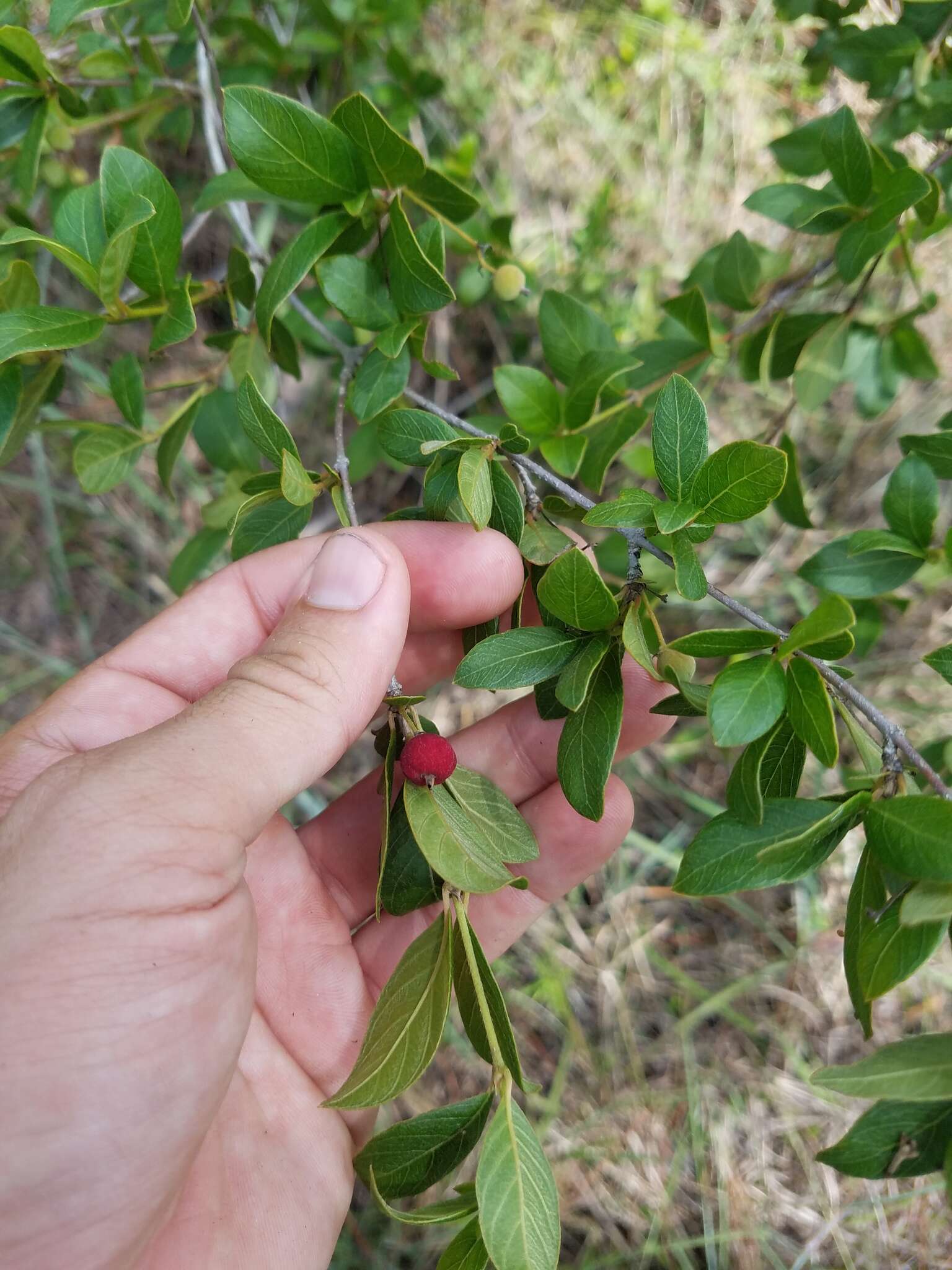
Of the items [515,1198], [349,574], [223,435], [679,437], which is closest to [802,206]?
[679,437]

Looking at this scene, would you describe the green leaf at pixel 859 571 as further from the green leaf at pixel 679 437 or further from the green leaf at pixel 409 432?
the green leaf at pixel 409 432

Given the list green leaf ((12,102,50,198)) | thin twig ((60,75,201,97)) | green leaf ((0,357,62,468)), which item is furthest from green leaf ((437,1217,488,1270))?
thin twig ((60,75,201,97))

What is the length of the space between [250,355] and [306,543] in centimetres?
36

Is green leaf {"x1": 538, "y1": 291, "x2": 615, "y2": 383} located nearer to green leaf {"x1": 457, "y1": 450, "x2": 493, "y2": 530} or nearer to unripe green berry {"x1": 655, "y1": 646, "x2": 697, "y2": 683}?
green leaf {"x1": 457, "y1": 450, "x2": 493, "y2": 530}

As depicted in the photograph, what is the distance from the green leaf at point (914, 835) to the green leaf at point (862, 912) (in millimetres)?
80

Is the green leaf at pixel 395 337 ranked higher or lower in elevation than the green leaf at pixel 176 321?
lower

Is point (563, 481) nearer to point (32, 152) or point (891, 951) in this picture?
point (891, 951)

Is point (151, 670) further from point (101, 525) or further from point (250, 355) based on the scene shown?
point (101, 525)

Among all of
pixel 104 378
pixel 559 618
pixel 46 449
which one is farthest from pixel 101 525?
pixel 559 618

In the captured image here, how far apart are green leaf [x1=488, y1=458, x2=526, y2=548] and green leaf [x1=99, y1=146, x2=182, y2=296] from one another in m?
0.61

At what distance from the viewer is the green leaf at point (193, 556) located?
6.13 feet

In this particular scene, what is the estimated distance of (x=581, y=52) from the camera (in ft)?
11.0

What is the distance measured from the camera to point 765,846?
3.61ft

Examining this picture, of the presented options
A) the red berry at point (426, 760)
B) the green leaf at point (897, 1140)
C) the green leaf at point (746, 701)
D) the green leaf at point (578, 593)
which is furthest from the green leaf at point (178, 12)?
the green leaf at point (897, 1140)
